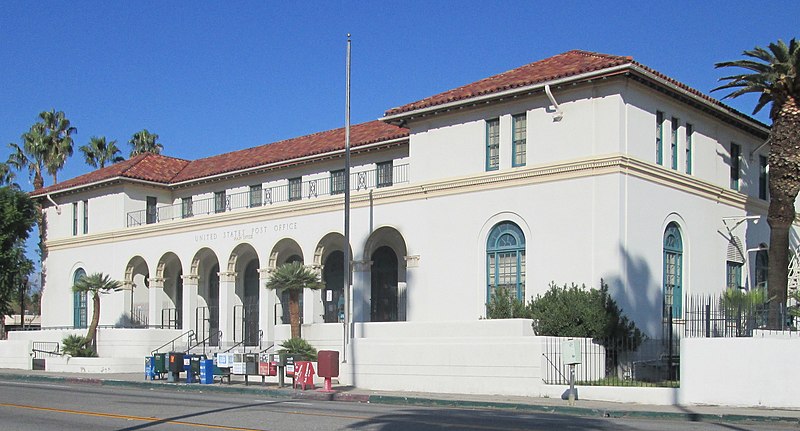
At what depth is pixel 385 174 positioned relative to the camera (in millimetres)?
35281

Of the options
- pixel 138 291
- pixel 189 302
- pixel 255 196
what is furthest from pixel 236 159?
pixel 138 291

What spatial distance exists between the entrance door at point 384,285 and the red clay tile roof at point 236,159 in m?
4.51

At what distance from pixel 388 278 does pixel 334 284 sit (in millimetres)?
2941

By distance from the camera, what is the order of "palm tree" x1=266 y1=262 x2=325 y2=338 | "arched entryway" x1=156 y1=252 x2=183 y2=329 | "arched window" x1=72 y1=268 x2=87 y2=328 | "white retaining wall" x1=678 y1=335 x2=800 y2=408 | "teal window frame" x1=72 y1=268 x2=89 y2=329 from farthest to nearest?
"arched window" x1=72 y1=268 x2=87 y2=328, "teal window frame" x1=72 y1=268 x2=89 y2=329, "arched entryway" x1=156 y1=252 x2=183 y2=329, "palm tree" x1=266 y1=262 x2=325 y2=338, "white retaining wall" x1=678 y1=335 x2=800 y2=408

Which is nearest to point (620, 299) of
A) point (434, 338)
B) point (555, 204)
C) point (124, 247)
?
point (555, 204)

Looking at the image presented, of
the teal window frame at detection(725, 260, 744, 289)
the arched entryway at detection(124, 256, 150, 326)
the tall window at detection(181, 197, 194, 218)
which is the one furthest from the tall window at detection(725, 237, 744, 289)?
the arched entryway at detection(124, 256, 150, 326)

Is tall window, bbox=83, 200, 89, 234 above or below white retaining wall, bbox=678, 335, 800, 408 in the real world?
above

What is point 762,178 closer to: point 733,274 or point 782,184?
point 733,274

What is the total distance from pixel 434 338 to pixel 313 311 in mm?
10409

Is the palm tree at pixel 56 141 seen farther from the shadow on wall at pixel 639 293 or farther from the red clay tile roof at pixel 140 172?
the shadow on wall at pixel 639 293

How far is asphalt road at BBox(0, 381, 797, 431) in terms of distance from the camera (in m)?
15.5

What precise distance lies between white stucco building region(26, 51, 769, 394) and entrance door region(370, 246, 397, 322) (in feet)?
0.21

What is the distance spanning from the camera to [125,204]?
43.5m

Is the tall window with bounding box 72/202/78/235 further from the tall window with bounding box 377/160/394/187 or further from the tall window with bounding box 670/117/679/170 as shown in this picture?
the tall window with bounding box 670/117/679/170
